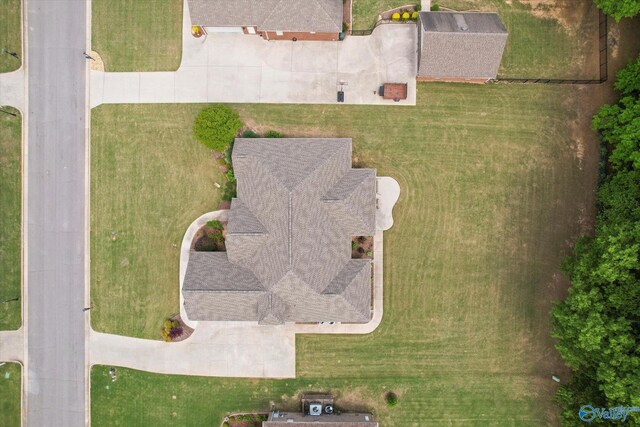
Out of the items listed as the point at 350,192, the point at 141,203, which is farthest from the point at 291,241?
the point at 141,203

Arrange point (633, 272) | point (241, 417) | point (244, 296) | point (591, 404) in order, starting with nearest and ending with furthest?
point (633, 272) < point (591, 404) < point (244, 296) < point (241, 417)

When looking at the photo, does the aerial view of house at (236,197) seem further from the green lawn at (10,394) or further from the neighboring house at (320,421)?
the neighboring house at (320,421)

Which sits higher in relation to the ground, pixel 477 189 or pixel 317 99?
pixel 317 99

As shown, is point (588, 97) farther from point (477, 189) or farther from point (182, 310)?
point (182, 310)

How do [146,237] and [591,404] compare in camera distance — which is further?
[146,237]

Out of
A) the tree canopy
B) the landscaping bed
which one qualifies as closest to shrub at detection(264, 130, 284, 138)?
the landscaping bed

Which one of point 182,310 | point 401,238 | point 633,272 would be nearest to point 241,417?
point 182,310

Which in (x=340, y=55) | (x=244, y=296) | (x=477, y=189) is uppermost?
(x=340, y=55)

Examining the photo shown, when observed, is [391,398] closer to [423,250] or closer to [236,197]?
[423,250]
